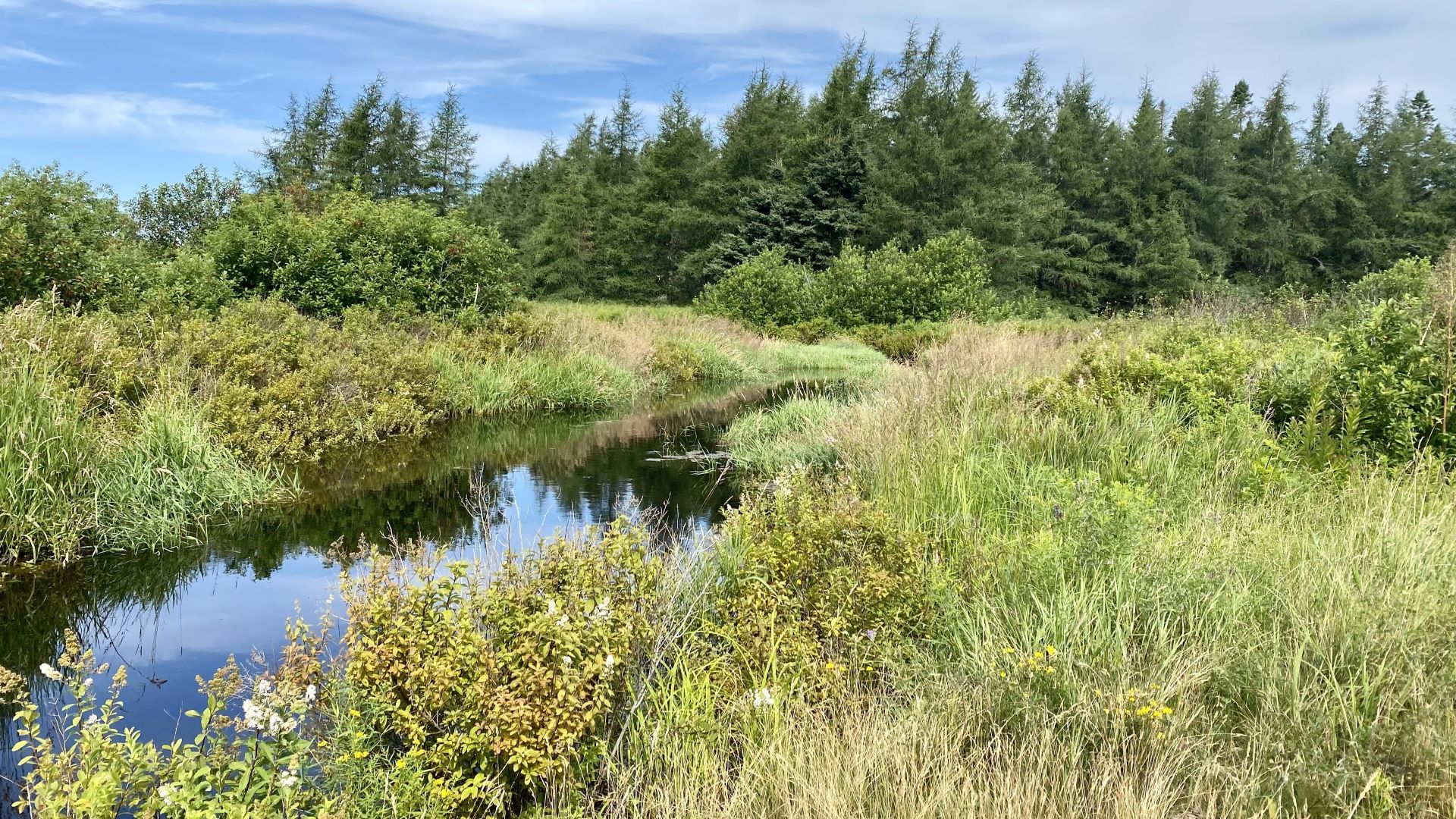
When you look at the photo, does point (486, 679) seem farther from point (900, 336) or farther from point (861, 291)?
point (861, 291)

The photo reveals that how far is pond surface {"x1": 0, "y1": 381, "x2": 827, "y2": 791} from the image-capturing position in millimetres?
5277

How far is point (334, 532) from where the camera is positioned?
25.3 ft

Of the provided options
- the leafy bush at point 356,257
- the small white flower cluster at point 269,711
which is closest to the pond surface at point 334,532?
the small white flower cluster at point 269,711

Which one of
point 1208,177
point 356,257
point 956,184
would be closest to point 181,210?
point 356,257

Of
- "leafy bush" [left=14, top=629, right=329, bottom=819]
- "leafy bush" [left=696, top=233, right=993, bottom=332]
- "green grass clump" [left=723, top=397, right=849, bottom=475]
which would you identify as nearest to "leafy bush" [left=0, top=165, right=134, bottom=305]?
"green grass clump" [left=723, top=397, right=849, bottom=475]

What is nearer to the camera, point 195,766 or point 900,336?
point 195,766

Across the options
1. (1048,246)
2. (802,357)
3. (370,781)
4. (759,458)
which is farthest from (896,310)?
(370,781)

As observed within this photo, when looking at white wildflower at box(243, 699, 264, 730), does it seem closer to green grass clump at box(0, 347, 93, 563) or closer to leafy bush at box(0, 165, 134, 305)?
green grass clump at box(0, 347, 93, 563)

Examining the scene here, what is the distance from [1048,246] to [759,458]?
122 ft

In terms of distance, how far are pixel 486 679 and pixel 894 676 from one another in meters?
1.70

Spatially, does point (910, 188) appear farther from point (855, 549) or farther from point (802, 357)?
point (855, 549)

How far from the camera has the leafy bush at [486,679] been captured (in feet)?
10.0

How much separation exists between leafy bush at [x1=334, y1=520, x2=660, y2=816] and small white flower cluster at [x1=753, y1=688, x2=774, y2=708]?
56 cm

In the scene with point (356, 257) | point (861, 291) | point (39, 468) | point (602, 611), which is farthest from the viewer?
point (861, 291)
